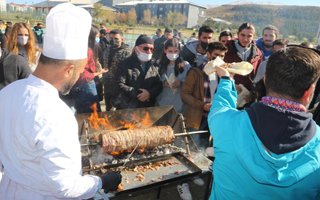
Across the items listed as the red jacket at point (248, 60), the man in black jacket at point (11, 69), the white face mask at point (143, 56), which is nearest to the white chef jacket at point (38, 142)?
the man in black jacket at point (11, 69)

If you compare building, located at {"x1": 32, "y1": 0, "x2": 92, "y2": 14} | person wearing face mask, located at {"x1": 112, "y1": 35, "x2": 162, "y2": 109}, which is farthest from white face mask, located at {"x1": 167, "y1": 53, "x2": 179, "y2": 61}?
building, located at {"x1": 32, "y1": 0, "x2": 92, "y2": 14}

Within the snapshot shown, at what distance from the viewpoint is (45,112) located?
5.50ft

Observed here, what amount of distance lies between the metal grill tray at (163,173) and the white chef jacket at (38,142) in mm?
1336

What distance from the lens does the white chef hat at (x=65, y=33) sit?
1843mm

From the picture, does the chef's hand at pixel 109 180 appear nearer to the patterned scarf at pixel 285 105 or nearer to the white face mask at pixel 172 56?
the patterned scarf at pixel 285 105

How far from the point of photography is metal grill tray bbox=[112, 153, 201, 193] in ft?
10.6

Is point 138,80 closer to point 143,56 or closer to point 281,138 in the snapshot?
point 143,56

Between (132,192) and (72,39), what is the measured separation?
1871 mm

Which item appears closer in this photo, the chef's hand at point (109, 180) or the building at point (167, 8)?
the chef's hand at point (109, 180)

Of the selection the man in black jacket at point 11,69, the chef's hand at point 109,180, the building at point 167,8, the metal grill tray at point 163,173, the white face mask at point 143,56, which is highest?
the building at point 167,8

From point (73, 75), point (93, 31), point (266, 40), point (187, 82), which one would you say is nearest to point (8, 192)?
point (73, 75)

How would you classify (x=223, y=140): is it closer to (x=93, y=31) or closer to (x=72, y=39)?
(x=72, y=39)

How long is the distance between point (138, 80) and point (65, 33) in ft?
10.9

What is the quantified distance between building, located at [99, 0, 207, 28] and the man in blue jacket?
112653 millimetres
